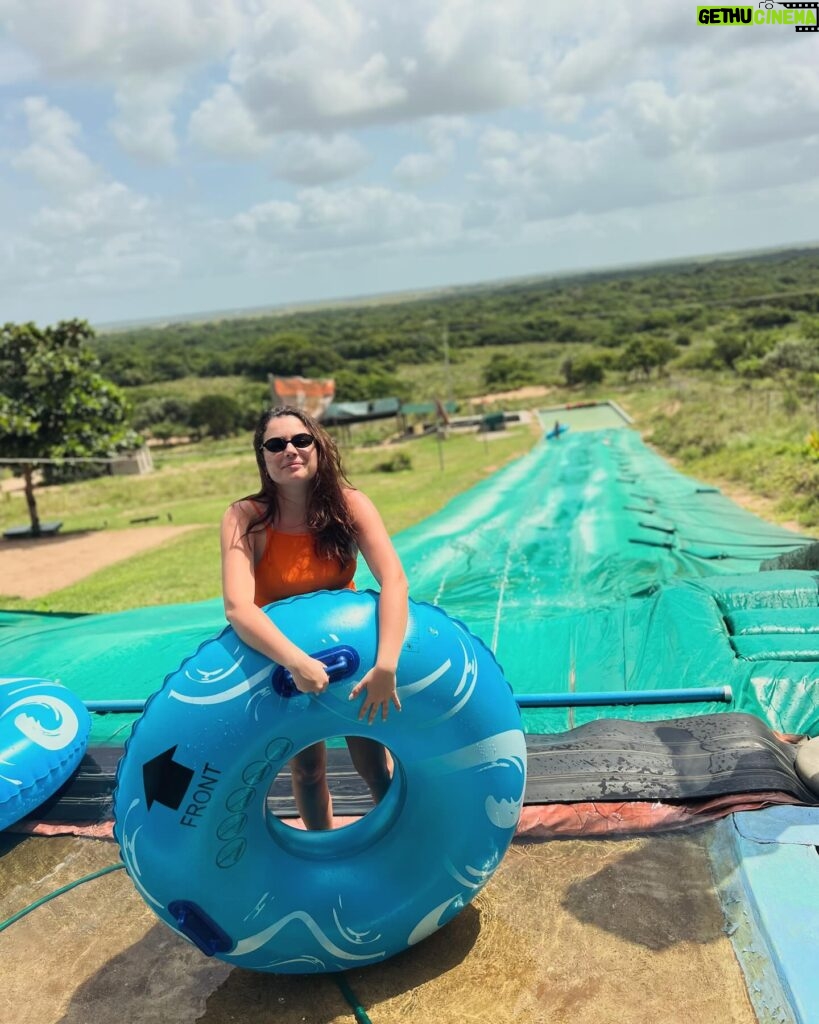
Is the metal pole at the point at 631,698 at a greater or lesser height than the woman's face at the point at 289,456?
lesser

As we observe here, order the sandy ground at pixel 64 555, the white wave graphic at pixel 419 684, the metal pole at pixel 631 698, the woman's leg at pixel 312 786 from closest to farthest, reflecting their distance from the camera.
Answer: the white wave graphic at pixel 419 684 → the woman's leg at pixel 312 786 → the metal pole at pixel 631 698 → the sandy ground at pixel 64 555

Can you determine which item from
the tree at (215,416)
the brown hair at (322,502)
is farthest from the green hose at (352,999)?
the tree at (215,416)

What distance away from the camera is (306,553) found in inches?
107

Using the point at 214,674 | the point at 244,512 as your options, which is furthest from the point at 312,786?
the point at 244,512

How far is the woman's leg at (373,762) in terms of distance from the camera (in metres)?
2.98

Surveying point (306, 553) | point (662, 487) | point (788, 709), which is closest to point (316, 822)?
point (306, 553)

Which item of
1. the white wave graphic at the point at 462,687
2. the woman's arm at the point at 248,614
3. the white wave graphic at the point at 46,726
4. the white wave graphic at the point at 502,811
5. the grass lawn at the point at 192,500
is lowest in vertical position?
the grass lawn at the point at 192,500

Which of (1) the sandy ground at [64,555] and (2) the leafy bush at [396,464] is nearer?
(1) the sandy ground at [64,555]

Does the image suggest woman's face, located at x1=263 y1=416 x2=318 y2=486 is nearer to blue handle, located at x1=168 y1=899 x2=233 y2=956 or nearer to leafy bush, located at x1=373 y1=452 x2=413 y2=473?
blue handle, located at x1=168 y1=899 x2=233 y2=956

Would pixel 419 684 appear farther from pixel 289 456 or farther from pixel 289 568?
pixel 289 456

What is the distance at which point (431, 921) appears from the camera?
9.25ft

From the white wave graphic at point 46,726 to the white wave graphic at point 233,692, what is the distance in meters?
2.10

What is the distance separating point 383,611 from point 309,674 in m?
0.30

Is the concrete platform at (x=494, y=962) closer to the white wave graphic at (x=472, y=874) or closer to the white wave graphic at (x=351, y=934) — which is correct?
the white wave graphic at (x=351, y=934)
